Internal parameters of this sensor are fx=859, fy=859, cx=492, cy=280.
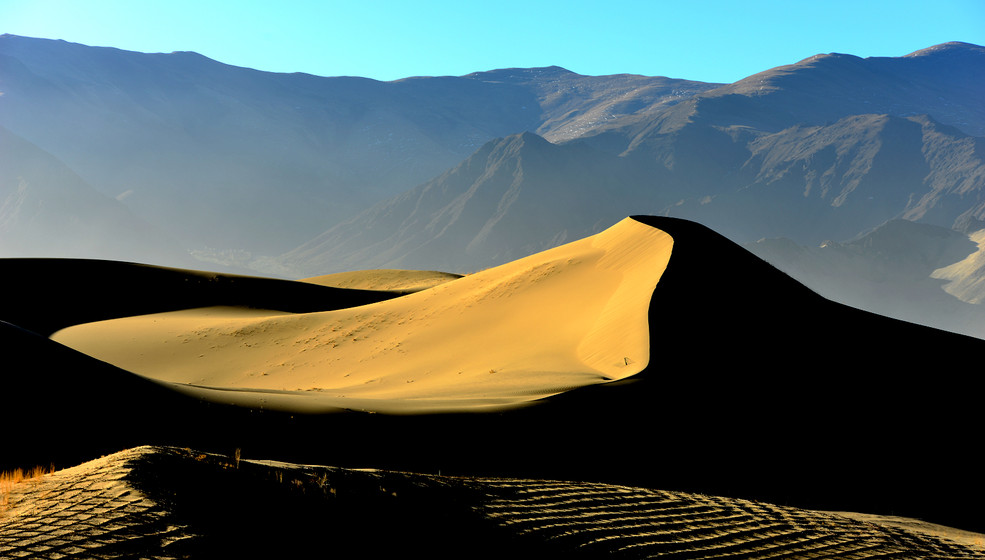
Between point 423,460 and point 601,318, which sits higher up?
point 601,318

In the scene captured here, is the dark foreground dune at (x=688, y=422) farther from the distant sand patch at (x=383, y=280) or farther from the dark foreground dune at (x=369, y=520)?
the distant sand patch at (x=383, y=280)

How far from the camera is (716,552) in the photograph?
682cm

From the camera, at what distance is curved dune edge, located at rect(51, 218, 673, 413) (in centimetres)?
1341

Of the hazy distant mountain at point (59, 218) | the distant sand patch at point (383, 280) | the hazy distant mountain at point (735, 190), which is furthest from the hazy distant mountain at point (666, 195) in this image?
the distant sand patch at point (383, 280)

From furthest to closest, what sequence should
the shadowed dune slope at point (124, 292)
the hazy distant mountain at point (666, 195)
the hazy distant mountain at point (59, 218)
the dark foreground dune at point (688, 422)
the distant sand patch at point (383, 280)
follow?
the hazy distant mountain at point (59, 218) < the hazy distant mountain at point (666, 195) < the distant sand patch at point (383, 280) < the shadowed dune slope at point (124, 292) < the dark foreground dune at point (688, 422)

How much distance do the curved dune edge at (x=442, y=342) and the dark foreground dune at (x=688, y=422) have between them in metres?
0.63

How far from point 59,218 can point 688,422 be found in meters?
184

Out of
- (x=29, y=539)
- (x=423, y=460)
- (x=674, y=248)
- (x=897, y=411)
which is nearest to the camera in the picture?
(x=29, y=539)

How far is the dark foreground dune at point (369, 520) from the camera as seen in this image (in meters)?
5.09

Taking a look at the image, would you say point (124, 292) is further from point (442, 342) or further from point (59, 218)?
point (59, 218)

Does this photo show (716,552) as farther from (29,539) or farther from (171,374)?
(171,374)

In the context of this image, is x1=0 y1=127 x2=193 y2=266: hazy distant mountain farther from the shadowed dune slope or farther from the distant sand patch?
the shadowed dune slope

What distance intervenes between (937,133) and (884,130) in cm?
1041

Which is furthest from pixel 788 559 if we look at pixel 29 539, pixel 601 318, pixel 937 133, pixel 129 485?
pixel 937 133
